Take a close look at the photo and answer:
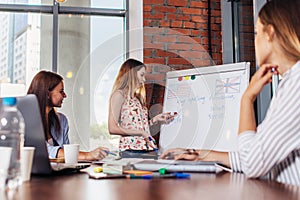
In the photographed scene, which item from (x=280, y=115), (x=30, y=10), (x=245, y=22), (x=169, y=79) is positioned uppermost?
(x=30, y=10)

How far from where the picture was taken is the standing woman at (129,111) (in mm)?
1869

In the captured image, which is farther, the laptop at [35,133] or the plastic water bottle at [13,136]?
the laptop at [35,133]

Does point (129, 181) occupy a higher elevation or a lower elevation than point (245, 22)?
lower

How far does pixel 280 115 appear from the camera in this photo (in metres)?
1.10

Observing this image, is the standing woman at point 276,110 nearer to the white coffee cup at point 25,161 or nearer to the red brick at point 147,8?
the white coffee cup at point 25,161

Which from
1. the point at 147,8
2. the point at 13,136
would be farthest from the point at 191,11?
the point at 13,136

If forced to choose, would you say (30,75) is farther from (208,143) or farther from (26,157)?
(26,157)

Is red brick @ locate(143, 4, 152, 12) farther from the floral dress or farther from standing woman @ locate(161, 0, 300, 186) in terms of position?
standing woman @ locate(161, 0, 300, 186)

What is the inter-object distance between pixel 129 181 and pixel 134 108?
0.99 metres

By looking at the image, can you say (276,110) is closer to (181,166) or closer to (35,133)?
(181,166)

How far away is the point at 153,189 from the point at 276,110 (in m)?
0.43

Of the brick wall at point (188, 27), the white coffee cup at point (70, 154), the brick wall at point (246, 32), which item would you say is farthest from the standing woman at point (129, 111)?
→ the brick wall at point (188, 27)

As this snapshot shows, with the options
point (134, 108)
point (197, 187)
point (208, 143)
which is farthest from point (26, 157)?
point (208, 143)

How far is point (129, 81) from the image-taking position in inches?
80.5
